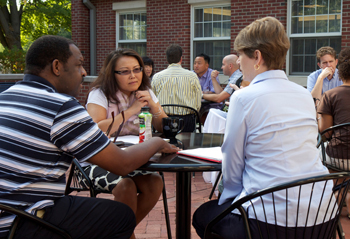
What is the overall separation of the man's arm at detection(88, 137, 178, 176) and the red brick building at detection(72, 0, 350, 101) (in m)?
6.46

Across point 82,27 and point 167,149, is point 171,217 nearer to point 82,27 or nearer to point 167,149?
point 167,149

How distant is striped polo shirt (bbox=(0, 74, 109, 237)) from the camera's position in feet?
5.37

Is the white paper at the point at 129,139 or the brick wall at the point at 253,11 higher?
the brick wall at the point at 253,11

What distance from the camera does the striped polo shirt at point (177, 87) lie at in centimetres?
546

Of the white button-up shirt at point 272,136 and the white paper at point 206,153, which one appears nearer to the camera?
the white button-up shirt at point 272,136

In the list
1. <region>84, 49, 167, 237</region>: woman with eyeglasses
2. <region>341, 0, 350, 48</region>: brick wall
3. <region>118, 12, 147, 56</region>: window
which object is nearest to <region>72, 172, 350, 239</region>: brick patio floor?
<region>84, 49, 167, 237</region>: woman with eyeglasses

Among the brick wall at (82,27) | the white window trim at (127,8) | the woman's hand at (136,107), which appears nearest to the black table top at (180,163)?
the woman's hand at (136,107)

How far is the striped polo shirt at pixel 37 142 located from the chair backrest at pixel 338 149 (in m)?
2.24

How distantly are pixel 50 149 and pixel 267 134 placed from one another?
944 millimetres

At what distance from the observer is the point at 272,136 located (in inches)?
66.4

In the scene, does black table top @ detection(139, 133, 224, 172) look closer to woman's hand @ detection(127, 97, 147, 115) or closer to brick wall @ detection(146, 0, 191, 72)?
woman's hand @ detection(127, 97, 147, 115)

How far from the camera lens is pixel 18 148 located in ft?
5.39

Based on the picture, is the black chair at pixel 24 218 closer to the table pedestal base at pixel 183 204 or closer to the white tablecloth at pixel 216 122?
the table pedestal base at pixel 183 204

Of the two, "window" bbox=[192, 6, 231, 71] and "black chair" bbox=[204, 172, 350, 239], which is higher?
"window" bbox=[192, 6, 231, 71]
